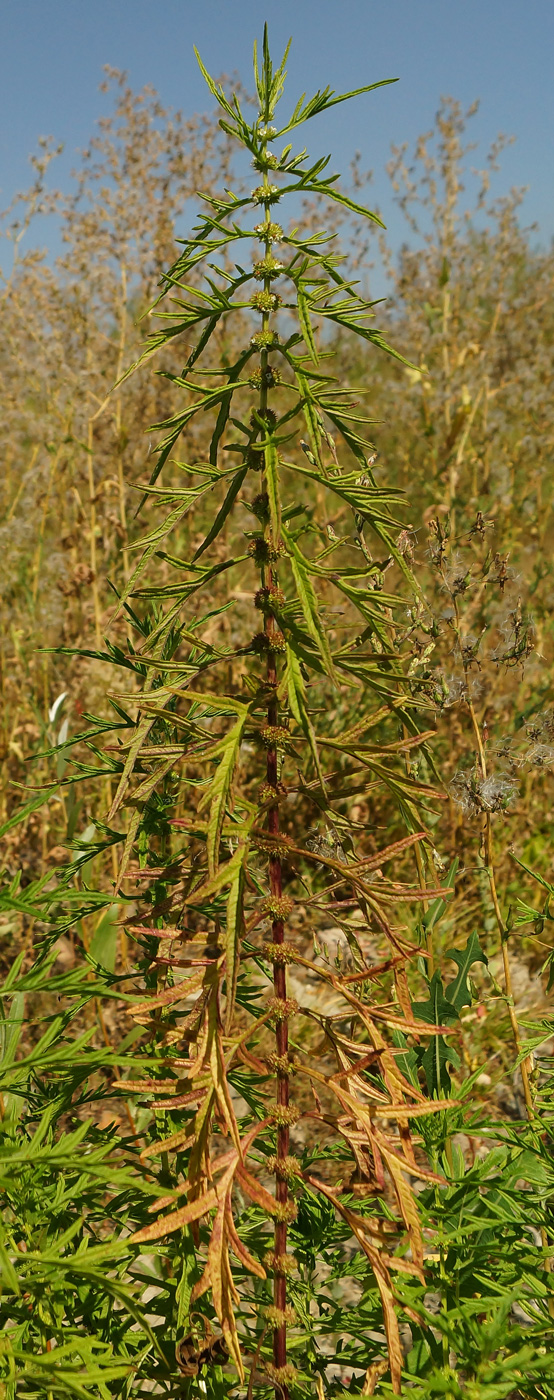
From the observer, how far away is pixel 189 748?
1015 mm

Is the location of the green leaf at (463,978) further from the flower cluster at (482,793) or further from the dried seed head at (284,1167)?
the dried seed head at (284,1167)

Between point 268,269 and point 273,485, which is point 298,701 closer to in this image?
point 273,485

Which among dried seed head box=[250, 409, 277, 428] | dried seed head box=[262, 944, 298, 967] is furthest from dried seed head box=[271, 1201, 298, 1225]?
dried seed head box=[250, 409, 277, 428]

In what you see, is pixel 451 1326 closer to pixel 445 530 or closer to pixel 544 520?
pixel 445 530

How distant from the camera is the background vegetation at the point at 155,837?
104 centimetres

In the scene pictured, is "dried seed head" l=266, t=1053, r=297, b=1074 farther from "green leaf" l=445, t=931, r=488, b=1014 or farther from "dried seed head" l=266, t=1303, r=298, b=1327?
"green leaf" l=445, t=931, r=488, b=1014

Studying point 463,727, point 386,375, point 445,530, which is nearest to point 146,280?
point 463,727

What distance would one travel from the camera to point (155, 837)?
10.2ft

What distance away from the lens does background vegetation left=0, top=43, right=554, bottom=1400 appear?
1045 millimetres

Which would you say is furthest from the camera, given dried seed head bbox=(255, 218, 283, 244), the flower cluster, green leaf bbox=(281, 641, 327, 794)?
the flower cluster

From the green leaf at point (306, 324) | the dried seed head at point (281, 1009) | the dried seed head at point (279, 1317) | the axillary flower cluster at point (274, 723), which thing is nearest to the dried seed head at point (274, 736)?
the axillary flower cluster at point (274, 723)

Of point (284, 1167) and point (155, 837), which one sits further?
point (155, 837)

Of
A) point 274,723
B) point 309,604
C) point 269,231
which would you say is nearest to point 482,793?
point 274,723

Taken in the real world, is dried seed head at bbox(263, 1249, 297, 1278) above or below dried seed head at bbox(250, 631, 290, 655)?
below
